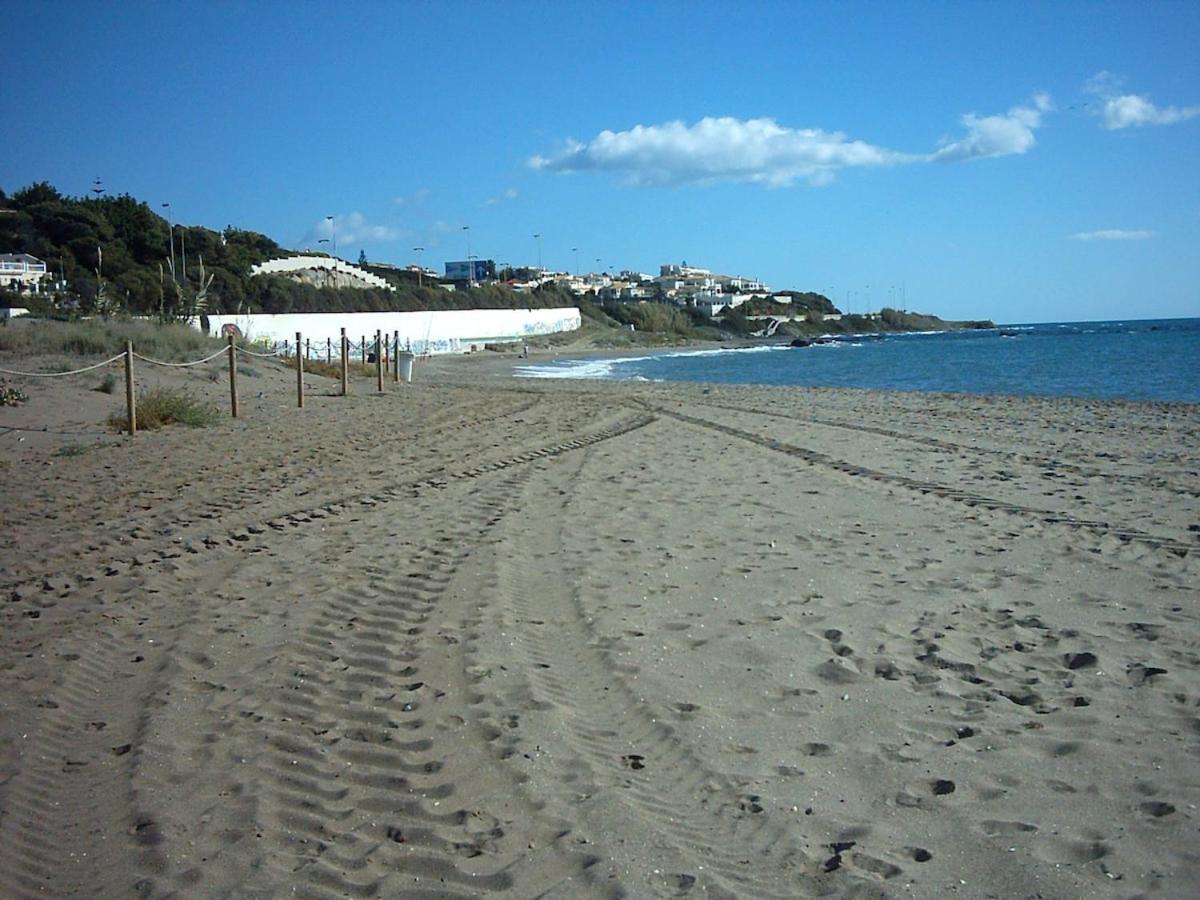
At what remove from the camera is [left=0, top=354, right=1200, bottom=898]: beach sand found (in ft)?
10.7

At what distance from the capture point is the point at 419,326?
62.6 metres

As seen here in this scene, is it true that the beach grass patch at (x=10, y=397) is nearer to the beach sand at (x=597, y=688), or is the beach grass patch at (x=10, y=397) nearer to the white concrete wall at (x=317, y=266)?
the beach sand at (x=597, y=688)

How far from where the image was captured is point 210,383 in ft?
68.2

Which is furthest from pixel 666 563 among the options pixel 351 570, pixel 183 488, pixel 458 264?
pixel 458 264

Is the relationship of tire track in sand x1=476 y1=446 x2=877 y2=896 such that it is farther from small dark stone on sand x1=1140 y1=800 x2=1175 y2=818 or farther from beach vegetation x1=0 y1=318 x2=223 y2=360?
beach vegetation x1=0 y1=318 x2=223 y2=360

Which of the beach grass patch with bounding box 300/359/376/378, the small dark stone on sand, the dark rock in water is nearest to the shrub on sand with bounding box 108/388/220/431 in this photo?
the beach grass patch with bounding box 300/359/376/378

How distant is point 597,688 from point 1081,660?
2457 millimetres

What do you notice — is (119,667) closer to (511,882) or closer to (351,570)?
(351,570)

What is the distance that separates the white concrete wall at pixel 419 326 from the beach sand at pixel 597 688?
25.1m

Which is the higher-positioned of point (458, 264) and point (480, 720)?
point (458, 264)

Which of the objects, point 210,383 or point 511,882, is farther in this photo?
point 210,383

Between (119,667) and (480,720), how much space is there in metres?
2.03

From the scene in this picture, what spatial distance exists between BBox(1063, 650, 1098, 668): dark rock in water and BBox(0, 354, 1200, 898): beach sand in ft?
0.05

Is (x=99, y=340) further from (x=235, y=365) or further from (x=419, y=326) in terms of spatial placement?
(x=419, y=326)
